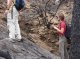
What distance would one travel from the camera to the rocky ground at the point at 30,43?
10159 millimetres

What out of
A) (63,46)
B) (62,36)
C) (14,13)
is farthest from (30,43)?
(62,36)

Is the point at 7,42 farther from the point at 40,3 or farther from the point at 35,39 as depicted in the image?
the point at 40,3

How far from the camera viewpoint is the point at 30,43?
36.9ft

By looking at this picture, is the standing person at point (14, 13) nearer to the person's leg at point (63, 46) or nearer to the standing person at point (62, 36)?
the standing person at point (62, 36)

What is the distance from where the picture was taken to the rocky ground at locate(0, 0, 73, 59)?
33.3ft

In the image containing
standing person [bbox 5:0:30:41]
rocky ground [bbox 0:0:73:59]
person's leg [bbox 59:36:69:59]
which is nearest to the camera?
person's leg [bbox 59:36:69:59]

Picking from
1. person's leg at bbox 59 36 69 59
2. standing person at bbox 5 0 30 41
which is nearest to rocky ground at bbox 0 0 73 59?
standing person at bbox 5 0 30 41

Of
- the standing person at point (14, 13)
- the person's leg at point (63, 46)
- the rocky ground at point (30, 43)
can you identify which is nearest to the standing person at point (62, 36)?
the person's leg at point (63, 46)

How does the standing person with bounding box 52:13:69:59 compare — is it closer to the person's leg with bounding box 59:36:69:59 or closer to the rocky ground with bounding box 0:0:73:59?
the person's leg with bounding box 59:36:69:59

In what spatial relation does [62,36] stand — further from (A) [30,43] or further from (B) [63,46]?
(A) [30,43]

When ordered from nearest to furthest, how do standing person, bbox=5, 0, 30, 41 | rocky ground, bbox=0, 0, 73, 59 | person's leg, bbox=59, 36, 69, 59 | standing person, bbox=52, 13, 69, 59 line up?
standing person, bbox=52, 13, 69, 59 < person's leg, bbox=59, 36, 69, 59 < standing person, bbox=5, 0, 30, 41 < rocky ground, bbox=0, 0, 73, 59

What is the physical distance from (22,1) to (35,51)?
73.9 inches

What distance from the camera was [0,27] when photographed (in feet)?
39.3

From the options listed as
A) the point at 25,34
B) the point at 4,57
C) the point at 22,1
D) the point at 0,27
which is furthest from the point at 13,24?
the point at 25,34
